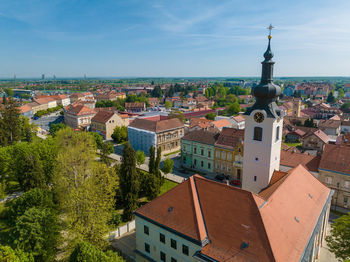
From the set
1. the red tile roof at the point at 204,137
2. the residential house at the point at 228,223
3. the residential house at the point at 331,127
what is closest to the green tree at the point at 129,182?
the residential house at the point at 228,223

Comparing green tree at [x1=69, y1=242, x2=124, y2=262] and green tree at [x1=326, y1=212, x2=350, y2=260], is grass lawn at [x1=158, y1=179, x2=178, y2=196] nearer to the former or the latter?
green tree at [x1=69, y1=242, x2=124, y2=262]

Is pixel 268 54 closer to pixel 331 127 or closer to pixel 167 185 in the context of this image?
pixel 167 185

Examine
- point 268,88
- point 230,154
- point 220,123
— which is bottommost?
point 230,154

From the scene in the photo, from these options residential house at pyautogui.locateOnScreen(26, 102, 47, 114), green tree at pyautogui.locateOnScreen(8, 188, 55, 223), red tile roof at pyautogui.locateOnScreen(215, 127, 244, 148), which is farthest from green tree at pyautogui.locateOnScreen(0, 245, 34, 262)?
residential house at pyautogui.locateOnScreen(26, 102, 47, 114)

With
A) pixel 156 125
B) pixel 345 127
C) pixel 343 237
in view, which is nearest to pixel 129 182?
pixel 343 237

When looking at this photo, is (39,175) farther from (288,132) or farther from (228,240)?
(288,132)

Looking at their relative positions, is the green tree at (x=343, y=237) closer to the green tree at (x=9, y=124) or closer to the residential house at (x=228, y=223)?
the residential house at (x=228, y=223)
